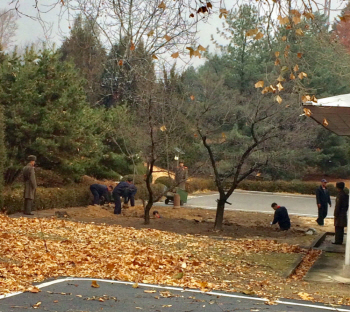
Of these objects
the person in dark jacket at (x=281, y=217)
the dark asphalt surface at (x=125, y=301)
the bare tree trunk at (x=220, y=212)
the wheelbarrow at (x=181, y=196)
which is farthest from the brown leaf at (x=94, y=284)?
the wheelbarrow at (x=181, y=196)

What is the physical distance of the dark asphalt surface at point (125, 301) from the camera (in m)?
6.13

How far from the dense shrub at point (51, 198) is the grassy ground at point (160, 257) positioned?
2.97 m

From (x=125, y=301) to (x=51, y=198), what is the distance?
44.2 feet

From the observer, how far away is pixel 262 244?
1294 cm

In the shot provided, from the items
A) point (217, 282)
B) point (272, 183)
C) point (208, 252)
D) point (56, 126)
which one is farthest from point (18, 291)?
point (272, 183)

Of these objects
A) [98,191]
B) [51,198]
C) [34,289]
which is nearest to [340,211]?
[34,289]

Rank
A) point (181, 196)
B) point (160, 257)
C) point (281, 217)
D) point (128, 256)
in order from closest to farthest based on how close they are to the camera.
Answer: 1. point (128, 256)
2. point (160, 257)
3. point (281, 217)
4. point (181, 196)

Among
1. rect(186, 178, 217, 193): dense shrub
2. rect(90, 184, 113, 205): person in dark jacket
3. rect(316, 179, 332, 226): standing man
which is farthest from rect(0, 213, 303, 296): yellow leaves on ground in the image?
rect(186, 178, 217, 193): dense shrub

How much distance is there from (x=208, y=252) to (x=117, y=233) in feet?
8.84

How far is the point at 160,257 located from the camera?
31.8ft

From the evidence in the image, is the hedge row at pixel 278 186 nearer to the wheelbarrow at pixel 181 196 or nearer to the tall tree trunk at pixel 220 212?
the wheelbarrow at pixel 181 196

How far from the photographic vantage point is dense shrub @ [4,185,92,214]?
17156 mm

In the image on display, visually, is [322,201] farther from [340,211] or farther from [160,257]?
[160,257]

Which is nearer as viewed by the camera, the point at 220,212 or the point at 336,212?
the point at 336,212
